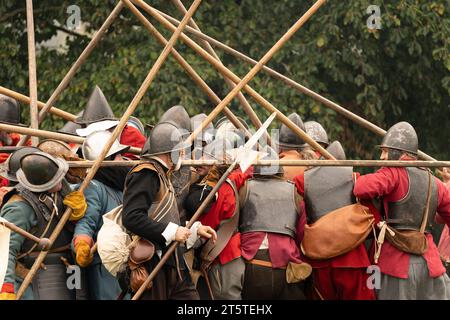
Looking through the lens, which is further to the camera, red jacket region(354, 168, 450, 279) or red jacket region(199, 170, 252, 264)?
red jacket region(354, 168, 450, 279)

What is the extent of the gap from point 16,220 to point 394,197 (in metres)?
2.77

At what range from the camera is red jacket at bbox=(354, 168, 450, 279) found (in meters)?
10.7

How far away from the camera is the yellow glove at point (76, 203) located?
10156mm

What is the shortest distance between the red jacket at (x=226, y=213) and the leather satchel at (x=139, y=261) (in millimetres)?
734

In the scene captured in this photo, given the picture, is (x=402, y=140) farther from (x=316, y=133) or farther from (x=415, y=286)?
(x=316, y=133)

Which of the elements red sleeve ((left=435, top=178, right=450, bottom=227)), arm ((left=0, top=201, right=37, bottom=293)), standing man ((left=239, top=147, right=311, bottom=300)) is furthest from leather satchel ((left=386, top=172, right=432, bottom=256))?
arm ((left=0, top=201, right=37, bottom=293))

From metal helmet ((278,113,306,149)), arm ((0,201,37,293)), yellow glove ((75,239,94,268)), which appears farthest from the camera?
metal helmet ((278,113,306,149))

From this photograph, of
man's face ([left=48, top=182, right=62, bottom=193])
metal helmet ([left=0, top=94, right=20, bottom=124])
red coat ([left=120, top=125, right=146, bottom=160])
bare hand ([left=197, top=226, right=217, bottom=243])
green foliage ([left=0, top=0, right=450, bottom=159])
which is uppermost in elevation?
green foliage ([left=0, top=0, right=450, bottom=159])

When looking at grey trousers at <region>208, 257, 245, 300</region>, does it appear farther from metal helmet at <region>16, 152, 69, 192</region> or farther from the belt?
metal helmet at <region>16, 152, 69, 192</region>

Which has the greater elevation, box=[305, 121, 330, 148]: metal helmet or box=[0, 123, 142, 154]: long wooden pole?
box=[305, 121, 330, 148]: metal helmet

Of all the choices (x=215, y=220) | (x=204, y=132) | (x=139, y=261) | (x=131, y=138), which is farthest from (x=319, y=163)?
(x=131, y=138)

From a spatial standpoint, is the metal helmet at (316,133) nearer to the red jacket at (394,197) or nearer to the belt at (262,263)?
the red jacket at (394,197)

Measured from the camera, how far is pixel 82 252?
33.2 ft

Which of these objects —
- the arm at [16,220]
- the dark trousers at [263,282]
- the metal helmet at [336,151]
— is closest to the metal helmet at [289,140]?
the metal helmet at [336,151]
